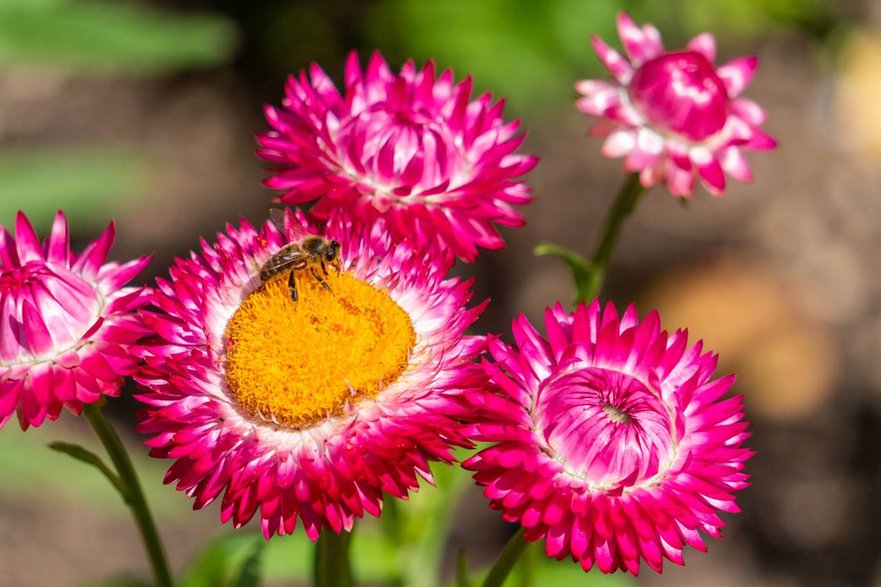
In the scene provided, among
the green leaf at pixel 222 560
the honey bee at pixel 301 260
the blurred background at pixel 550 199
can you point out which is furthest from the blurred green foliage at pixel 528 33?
the honey bee at pixel 301 260

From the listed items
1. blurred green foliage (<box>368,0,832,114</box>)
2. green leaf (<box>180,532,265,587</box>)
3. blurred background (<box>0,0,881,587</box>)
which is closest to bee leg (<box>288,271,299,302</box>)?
green leaf (<box>180,532,265,587</box>)

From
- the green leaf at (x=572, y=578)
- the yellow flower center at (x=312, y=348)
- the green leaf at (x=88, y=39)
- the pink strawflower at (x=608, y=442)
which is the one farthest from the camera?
the green leaf at (x=88, y=39)

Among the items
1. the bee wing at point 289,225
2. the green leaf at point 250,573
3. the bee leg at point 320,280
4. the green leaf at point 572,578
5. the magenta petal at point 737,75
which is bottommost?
the green leaf at point 572,578

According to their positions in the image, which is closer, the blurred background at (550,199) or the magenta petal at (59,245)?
the magenta petal at (59,245)

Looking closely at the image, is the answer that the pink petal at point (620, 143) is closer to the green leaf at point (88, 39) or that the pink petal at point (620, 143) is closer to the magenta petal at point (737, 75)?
the magenta petal at point (737, 75)

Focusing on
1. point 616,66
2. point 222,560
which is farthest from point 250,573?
point 616,66

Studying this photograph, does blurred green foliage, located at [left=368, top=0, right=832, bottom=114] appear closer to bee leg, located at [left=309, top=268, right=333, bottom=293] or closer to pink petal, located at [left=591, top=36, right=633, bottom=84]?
pink petal, located at [left=591, top=36, right=633, bottom=84]

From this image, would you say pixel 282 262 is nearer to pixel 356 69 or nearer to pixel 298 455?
pixel 298 455
